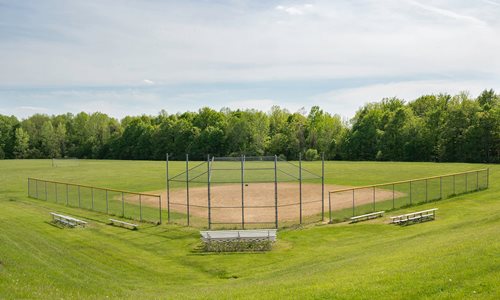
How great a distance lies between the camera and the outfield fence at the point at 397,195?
30.4 metres

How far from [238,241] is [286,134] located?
89.9 m

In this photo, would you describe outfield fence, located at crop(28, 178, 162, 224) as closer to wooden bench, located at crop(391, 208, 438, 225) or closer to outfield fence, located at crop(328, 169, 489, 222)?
outfield fence, located at crop(328, 169, 489, 222)

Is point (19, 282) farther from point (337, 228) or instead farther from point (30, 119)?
point (30, 119)

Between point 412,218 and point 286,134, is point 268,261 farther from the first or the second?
point 286,134

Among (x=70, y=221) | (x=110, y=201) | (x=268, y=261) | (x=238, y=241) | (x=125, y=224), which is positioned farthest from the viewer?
(x=110, y=201)

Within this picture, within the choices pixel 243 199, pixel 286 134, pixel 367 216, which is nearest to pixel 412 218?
pixel 367 216

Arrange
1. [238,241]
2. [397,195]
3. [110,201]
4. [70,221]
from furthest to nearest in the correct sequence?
[110,201]
[397,195]
[70,221]
[238,241]

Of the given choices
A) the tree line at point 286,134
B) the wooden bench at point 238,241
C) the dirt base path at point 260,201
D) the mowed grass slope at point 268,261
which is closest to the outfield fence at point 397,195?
the dirt base path at point 260,201

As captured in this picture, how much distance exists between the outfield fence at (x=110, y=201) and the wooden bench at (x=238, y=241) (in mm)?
7091

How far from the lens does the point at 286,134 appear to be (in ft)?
359

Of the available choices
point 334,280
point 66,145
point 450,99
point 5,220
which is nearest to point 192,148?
point 66,145

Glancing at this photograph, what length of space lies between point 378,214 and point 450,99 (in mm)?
80022

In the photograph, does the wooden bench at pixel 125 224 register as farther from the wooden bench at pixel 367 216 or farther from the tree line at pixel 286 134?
the tree line at pixel 286 134

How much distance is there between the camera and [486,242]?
45.2ft
